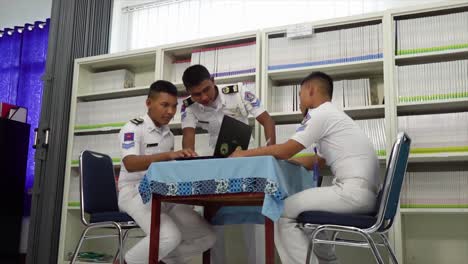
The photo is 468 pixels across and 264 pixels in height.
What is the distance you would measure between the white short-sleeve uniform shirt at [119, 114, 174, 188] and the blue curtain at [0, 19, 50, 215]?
2.77 metres

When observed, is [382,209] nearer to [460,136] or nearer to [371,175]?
[371,175]

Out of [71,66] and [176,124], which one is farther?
[71,66]

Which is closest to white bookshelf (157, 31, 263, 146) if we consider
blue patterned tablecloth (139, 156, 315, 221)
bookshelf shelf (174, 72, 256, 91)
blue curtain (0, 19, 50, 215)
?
bookshelf shelf (174, 72, 256, 91)

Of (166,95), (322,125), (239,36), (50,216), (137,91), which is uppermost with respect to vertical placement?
(239,36)

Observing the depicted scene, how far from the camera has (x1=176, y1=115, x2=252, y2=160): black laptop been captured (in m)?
2.18

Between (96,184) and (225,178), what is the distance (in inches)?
41.5

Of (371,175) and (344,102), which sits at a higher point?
(344,102)

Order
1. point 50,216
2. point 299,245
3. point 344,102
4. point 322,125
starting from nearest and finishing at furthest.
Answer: point 299,245
point 322,125
point 344,102
point 50,216

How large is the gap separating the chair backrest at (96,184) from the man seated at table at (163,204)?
0.57 feet

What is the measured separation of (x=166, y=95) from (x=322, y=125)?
953 mm

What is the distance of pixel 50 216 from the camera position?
3.99 metres

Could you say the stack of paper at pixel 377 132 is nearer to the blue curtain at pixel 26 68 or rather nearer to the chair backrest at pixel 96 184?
the chair backrest at pixel 96 184

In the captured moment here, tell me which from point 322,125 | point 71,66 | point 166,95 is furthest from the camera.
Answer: point 71,66

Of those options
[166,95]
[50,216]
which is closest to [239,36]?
[166,95]
